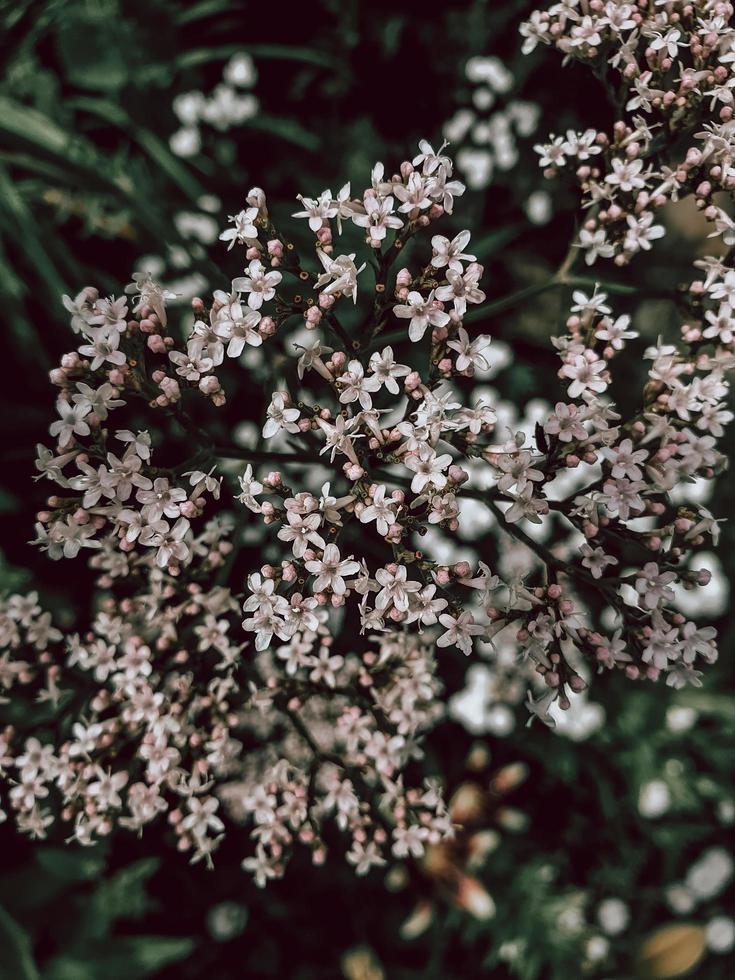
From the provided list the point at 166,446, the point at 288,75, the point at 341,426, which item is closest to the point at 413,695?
the point at 341,426

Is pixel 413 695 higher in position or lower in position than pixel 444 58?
lower

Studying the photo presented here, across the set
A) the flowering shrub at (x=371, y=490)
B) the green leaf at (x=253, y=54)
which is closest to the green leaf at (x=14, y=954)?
the flowering shrub at (x=371, y=490)

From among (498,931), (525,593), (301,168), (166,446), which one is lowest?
(498,931)

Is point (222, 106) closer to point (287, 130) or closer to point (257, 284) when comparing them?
point (287, 130)

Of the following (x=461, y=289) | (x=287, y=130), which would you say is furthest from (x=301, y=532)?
(x=287, y=130)

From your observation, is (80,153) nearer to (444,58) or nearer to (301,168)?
(301,168)

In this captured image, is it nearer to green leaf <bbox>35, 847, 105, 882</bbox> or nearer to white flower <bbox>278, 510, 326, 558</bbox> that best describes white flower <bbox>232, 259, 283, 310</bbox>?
white flower <bbox>278, 510, 326, 558</bbox>

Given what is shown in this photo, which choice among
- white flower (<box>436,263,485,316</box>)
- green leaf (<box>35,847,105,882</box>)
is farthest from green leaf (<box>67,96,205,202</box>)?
green leaf (<box>35,847,105,882</box>)
